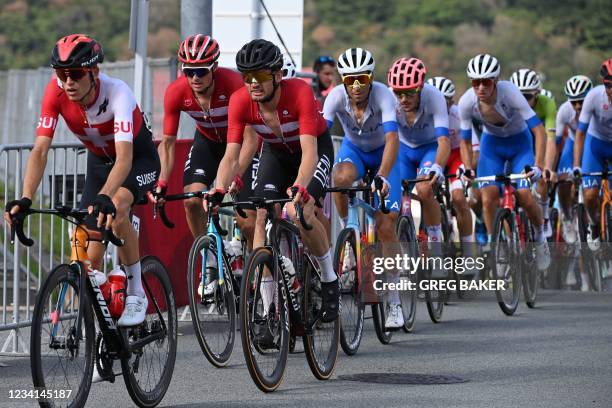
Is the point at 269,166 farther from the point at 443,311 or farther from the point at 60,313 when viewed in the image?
the point at 443,311

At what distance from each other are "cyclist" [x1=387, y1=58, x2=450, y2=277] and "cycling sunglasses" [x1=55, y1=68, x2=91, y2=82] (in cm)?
434

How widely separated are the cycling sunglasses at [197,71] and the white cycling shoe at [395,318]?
2.31 m

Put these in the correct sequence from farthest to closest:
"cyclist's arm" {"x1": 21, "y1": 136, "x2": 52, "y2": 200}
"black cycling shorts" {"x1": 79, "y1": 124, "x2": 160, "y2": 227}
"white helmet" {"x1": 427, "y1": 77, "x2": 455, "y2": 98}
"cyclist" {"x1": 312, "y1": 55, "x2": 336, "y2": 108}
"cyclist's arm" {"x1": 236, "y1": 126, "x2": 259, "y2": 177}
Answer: "cyclist" {"x1": 312, "y1": 55, "x2": 336, "y2": 108} → "white helmet" {"x1": 427, "y1": 77, "x2": 455, "y2": 98} → "cyclist's arm" {"x1": 236, "y1": 126, "x2": 259, "y2": 177} → "black cycling shorts" {"x1": 79, "y1": 124, "x2": 160, "y2": 227} → "cyclist's arm" {"x1": 21, "y1": 136, "x2": 52, "y2": 200}

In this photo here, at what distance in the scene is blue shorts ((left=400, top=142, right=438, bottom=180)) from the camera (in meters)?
12.1

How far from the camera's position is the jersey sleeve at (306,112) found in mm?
8188

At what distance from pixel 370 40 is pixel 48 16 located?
690 inches

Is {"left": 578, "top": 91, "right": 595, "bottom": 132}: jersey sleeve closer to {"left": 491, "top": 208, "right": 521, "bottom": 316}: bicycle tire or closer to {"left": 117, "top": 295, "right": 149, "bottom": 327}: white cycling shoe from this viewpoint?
{"left": 491, "top": 208, "right": 521, "bottom": 316}: bicycle tire

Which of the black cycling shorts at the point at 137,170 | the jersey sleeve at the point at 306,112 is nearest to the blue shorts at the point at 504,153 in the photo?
the jersey sleeve at the point at 306,112

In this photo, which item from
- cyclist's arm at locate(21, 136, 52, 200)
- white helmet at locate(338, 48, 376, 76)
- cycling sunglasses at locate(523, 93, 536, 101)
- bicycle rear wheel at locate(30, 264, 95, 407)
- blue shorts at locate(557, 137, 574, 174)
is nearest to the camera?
bicycle rear wheel at locate(30, 264, 95, 407)

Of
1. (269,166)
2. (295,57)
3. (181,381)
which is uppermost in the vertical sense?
(295,57)

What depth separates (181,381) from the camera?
8258 millimetres

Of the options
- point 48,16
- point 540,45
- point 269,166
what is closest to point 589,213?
point 269,166

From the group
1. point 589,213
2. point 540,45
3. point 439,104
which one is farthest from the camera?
point 540,45

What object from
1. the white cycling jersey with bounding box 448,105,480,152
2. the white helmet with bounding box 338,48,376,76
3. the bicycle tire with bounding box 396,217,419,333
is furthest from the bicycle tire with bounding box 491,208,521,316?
the white helmet with bounding box 338,48,376,76
